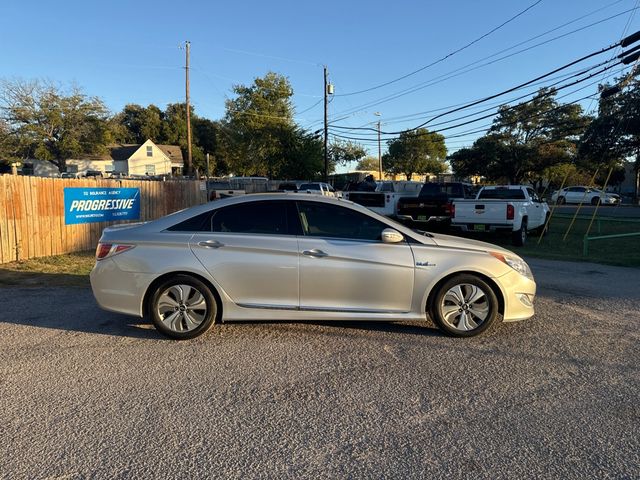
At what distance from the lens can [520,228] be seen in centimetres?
1395

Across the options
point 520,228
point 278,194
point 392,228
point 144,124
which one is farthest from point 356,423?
point 144,124

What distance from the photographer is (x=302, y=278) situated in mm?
5145

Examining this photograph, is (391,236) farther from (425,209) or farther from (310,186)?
(310,186)

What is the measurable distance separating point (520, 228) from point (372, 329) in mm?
9920

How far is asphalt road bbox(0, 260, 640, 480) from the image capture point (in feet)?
9.81

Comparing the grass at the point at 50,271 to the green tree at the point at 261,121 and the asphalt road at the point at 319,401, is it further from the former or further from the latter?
the green tree at the point at 261,121

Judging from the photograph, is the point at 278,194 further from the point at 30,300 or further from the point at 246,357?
the point at 30,300

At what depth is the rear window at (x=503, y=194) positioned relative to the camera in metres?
15.9

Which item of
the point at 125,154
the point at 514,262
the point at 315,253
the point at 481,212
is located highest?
the point at 125,154

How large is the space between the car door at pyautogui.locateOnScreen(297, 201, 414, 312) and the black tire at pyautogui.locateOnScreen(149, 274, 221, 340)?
1023 millimetres

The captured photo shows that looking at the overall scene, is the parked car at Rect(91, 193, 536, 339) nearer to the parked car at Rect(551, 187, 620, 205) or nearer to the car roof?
the car roof

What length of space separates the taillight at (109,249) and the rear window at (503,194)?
13.0 meters

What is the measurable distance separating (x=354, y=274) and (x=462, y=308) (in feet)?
4.01

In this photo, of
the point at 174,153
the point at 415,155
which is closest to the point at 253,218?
the point at 415,155
